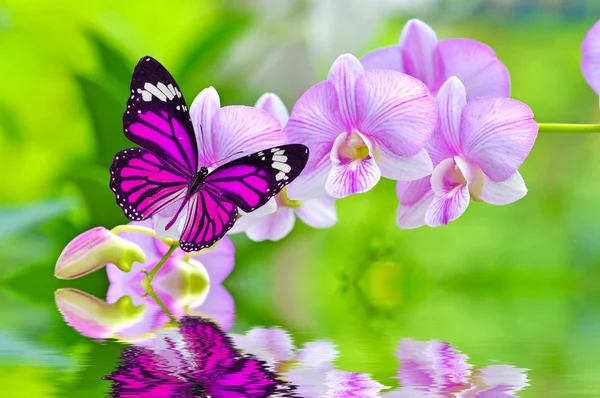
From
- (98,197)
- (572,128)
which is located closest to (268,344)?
(572,128)

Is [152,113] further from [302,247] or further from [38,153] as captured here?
[38,153]

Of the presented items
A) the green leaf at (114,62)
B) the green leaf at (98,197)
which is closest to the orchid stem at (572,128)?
the green leaf at (98,197)

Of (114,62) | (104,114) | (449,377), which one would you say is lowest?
(449,377)

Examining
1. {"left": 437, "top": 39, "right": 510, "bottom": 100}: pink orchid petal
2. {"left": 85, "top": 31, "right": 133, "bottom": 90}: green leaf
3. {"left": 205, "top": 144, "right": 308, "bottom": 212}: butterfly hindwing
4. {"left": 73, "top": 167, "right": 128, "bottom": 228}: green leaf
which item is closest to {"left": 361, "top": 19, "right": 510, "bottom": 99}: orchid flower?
{"left": 437, "top": 39, "right": 510, "bottom": 100}: pink orchid petal

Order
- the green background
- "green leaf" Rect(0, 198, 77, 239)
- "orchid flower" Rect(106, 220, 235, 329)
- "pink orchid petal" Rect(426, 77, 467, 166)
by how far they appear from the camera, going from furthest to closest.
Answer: "green leaf" Rect(0, 198, 77, 239) < the green background < "orchid flower" Rect(106, 220, 235, 329) < "pink orchid petal" Rect(426, 77, 467, 166)

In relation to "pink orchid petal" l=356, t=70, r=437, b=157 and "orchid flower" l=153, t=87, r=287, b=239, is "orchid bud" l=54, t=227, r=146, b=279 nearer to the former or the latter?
"orchid flower" l=153, t=87, r=287, b=239

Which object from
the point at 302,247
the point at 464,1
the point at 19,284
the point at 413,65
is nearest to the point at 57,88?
the point at 302,247

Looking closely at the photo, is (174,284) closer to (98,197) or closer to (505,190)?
(505,190)
